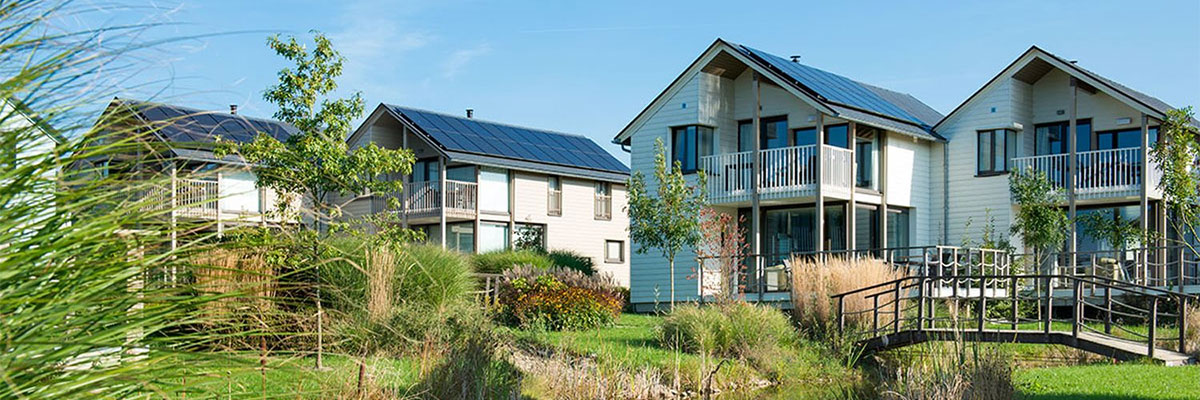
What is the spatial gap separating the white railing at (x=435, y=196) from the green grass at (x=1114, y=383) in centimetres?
2200

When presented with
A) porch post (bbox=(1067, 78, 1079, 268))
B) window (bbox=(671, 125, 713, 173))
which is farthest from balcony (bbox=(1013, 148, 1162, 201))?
window (bbox=(671, 125, 713, 173))

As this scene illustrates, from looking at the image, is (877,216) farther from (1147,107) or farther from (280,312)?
(280,312)

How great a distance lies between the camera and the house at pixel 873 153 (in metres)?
26.4

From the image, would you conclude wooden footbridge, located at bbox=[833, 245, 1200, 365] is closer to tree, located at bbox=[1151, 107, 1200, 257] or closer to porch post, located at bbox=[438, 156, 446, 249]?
tree, located at bbox=[1151, 107, 1200, 257]

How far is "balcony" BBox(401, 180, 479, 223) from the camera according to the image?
35312mm

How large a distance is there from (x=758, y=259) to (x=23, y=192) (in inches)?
966

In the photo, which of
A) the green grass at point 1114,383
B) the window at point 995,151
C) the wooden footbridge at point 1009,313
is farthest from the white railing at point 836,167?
the green grass at point 1114,383

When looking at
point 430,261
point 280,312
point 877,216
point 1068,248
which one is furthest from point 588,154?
point 280,312

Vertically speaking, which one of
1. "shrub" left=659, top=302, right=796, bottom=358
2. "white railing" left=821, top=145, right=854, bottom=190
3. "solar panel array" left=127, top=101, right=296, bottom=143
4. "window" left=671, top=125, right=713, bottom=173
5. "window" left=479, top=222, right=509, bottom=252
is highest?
"window" left=671, top=125, right=713, bottom=173

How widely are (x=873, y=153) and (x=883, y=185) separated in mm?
776

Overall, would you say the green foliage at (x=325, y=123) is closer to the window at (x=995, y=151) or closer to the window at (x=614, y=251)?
the window at (x=995, y=151)

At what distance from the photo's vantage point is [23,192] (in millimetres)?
2457

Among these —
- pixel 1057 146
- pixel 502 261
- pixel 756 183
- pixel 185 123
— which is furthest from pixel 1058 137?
pixel 185 123

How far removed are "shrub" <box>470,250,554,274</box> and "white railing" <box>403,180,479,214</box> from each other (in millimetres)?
3934
